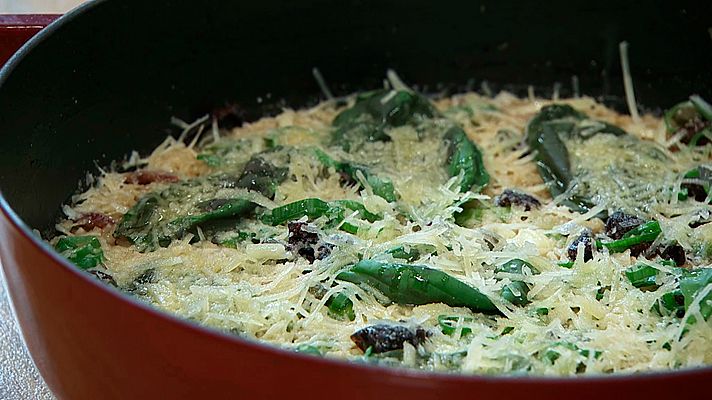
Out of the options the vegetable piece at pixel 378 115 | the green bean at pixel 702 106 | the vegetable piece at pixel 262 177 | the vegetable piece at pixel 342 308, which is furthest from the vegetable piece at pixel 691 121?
the vegetable piece at pixel 342 308

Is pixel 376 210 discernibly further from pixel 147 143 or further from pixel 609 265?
pixel 147 143

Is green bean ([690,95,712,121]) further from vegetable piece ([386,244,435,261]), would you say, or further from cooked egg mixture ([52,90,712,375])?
vegetable piece ([386,244,435,261])

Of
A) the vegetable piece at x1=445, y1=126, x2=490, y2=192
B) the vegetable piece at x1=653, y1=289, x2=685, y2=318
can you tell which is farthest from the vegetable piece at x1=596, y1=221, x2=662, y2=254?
the vegetable piece at x1=445, y1=126, x2=490, y2=192

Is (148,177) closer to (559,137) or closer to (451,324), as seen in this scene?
(451,324)

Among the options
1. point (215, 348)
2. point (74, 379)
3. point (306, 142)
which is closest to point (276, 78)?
point (306, 142)

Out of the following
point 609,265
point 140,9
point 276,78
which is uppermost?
point 140,9

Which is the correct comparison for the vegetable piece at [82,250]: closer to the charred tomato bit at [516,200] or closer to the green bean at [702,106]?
the charred tomato bit at [516,200]
